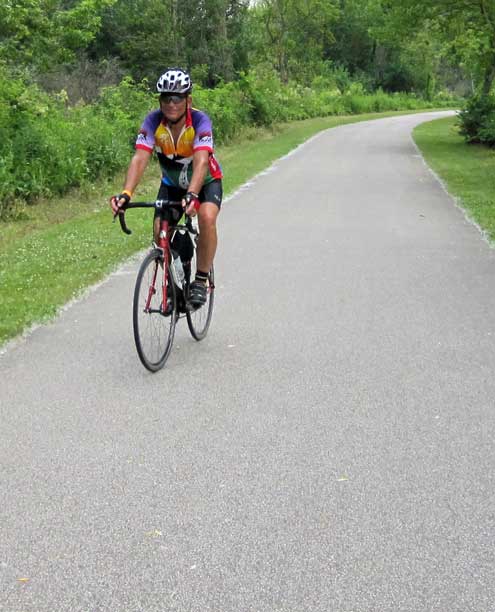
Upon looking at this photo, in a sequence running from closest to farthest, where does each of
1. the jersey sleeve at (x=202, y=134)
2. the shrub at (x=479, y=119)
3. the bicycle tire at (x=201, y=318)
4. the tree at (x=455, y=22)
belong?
the jersey sleeve at (x=202, y=134) < the bicycle tire at (x=201, y=318) < the tree at (x=455, y=22) < the shrub at (x=479, y=119)

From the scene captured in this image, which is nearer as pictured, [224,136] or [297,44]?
[224,136]

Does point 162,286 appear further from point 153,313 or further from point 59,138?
point 59,138

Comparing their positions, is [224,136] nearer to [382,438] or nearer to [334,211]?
[334,211]

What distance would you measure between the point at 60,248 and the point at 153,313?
5.07 meters

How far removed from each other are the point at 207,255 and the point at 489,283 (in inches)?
149

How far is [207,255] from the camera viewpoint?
250 inches

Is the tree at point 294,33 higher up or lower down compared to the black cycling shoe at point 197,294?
lower down

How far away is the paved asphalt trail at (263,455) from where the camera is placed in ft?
10.5

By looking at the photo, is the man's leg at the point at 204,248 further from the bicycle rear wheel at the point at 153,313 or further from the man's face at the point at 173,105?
the man's face at the point at 173,105

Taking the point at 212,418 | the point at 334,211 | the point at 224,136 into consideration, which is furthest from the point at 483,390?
the point at 224,136

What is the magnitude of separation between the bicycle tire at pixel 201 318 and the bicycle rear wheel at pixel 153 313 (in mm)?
359

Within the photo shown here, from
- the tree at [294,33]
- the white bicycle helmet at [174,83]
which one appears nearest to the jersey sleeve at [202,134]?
the white bicycle helmet at [174,83]

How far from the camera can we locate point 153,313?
19.3ft

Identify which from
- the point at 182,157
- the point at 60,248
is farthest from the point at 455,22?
the point at 182,157
